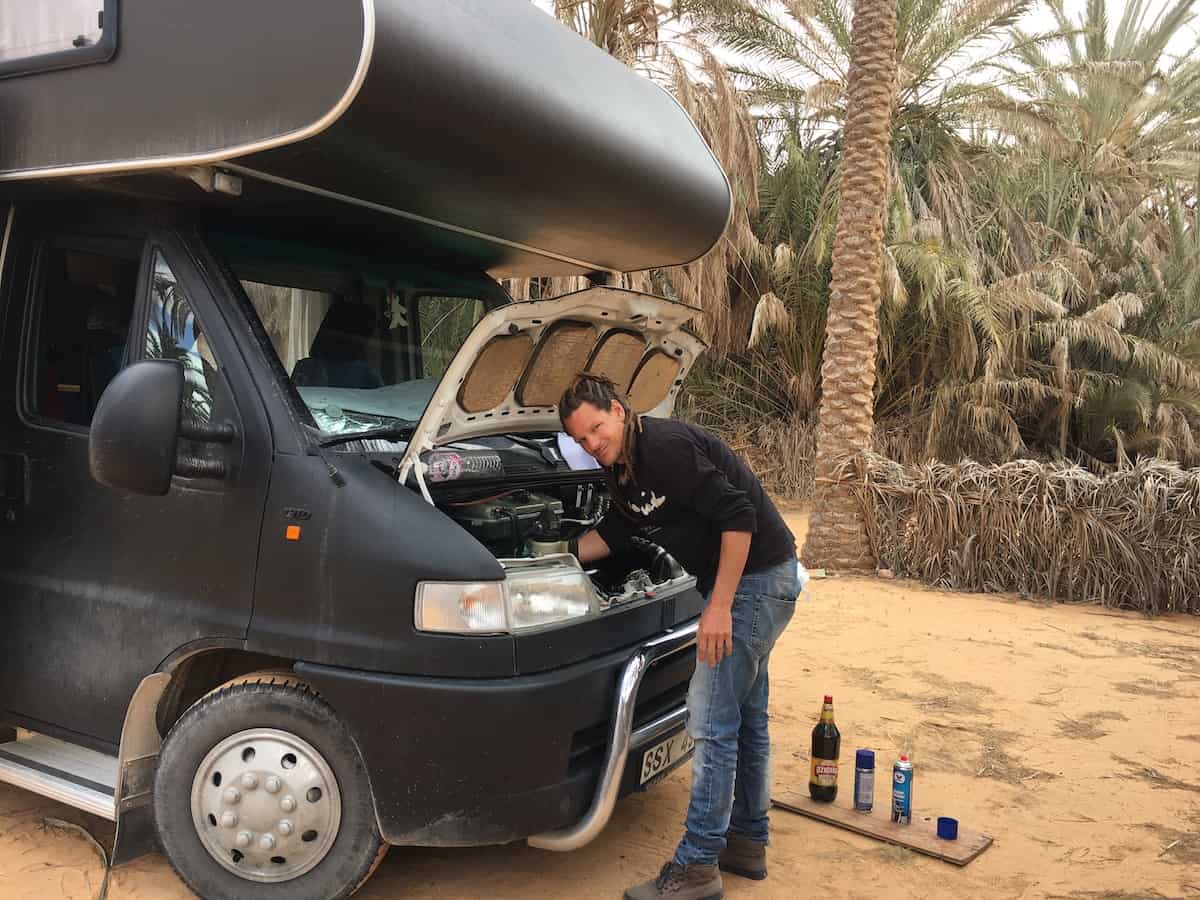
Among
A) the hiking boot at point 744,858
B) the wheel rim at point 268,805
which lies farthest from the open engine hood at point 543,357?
the hiking boot at point 744,858

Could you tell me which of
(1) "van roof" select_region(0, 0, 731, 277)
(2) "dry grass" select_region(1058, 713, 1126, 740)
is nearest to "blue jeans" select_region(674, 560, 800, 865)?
(1) "van roof" select_region(0, 0, 731, 277)

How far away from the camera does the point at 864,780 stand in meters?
4.66

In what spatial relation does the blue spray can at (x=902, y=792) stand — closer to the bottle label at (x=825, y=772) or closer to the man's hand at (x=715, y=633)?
the bottle label at (x=825, y=772)

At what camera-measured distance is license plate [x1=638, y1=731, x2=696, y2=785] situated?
3742 mm

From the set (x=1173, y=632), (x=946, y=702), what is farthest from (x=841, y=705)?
(x=1173, y=632)

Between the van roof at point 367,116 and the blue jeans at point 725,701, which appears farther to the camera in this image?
the blue jeans at point 725,701

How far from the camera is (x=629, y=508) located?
389cm

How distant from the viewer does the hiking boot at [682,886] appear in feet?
12.1

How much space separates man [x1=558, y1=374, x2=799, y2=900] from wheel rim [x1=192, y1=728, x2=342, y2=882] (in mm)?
1172

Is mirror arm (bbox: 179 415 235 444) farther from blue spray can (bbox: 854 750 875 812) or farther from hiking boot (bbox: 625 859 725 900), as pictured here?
blue spray can (bbox: 854 750 875 812)

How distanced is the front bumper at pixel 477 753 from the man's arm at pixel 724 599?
0.43 metres

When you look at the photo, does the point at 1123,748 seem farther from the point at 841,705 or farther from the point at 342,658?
the point at 342,658

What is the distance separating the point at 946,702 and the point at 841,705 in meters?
0.73

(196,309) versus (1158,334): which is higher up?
(1158,334)
